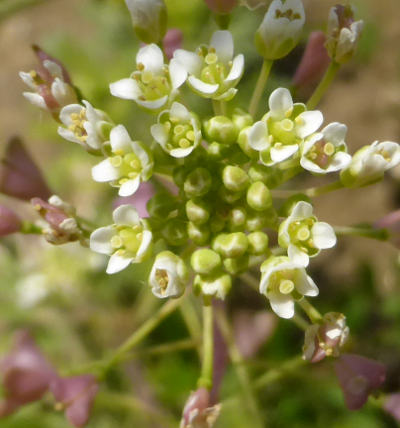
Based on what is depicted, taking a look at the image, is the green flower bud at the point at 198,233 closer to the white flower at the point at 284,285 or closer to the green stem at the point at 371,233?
the white flower at the point at 284,285

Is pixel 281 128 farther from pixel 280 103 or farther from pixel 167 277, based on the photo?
pixel 167 277

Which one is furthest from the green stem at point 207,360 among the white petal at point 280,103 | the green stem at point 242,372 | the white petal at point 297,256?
the white petal at point 280,103

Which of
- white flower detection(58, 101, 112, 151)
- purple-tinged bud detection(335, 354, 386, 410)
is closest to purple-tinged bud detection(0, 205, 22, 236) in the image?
white flower detection(58, 101, 112, 151)

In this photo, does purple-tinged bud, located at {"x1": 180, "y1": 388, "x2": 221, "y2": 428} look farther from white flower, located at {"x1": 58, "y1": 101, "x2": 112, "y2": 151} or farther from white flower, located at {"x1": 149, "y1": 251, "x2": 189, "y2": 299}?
white flower, located at {"x1": 58, "y1": 101, "x2": 112, "y2": 151}

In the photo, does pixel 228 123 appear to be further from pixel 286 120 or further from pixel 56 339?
pixel 56 339

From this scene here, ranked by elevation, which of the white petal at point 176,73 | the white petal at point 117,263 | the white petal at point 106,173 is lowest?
the white petal at point 117,263
